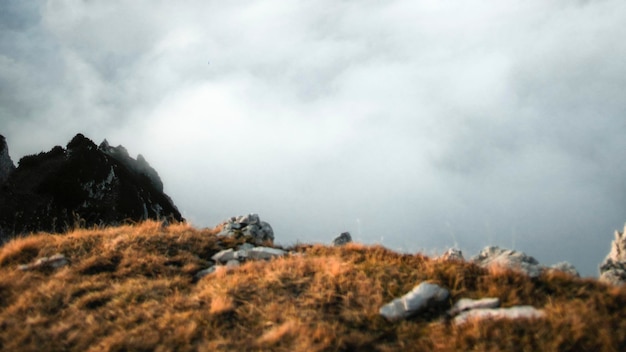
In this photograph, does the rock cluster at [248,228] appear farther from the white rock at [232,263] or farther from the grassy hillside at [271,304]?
the grassy hillside at [271,304]

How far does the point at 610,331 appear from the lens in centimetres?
742

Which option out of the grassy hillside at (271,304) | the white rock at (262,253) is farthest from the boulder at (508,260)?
the white rock at (262,253)

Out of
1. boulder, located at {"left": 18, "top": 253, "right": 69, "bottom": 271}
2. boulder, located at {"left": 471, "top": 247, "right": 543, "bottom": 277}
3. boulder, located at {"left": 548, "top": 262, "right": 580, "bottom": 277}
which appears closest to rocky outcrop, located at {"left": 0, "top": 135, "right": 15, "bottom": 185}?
boulder, located at {"left": 18, "top": 253, "right": 69, "bottom": 271}

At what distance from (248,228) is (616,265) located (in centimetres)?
1179

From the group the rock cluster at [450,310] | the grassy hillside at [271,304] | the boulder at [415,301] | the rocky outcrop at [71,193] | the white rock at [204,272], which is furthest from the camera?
the rocky outcrop at [71,193]

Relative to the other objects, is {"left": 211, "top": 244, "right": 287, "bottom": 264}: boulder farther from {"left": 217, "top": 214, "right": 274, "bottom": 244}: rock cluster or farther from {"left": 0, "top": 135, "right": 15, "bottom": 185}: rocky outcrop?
{"left": 0, "top": 135, "right": 15, "bottom": 185}: rocky outcrop

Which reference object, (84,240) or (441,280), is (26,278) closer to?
(84,240)

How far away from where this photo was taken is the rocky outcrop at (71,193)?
154ft

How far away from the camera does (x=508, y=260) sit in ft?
38.0

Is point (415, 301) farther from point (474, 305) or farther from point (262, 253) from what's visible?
point (262, 253)

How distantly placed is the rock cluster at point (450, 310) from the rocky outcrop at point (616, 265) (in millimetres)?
3415

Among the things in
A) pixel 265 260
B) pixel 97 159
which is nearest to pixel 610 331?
pixel 265 260

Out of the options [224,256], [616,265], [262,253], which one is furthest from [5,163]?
[616,265]

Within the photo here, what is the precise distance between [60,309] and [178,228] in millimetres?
5600
